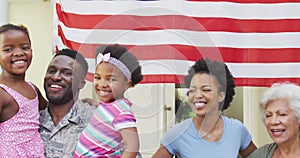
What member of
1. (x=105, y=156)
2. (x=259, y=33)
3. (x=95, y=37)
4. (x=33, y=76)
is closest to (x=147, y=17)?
(x=95, y=37)

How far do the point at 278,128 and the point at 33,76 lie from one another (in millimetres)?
3025

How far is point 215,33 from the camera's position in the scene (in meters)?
3.57

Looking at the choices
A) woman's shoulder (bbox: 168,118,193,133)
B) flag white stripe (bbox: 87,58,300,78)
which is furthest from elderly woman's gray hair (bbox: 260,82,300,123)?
flag white stripe (bbox: 87,58,300,78)

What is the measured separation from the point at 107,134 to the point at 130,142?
0.38 feet

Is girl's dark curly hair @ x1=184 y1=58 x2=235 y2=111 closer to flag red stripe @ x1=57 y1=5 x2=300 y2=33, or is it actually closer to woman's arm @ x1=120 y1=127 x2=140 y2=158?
woman's arm @ x1=120 y1=127 x2=140 y2=158

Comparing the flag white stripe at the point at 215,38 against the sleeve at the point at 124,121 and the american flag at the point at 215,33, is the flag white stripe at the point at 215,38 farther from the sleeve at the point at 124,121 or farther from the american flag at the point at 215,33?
the sleeve at the point at 124,121

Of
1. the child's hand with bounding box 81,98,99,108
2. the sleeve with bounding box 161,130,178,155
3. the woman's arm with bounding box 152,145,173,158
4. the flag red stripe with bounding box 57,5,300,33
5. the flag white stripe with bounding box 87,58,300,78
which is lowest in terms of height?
the woman's arm with bounding box 152,145,173,158

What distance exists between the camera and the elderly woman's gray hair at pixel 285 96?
2568mm

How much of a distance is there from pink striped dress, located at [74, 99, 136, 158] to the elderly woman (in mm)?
638

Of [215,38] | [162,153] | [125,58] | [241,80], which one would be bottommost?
[162,153]

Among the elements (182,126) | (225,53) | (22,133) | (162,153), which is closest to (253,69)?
(225,53)

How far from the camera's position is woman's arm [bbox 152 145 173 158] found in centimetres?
266

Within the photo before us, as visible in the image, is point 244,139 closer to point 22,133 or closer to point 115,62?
point 115,62

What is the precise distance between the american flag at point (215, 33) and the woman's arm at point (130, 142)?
1170 mm
